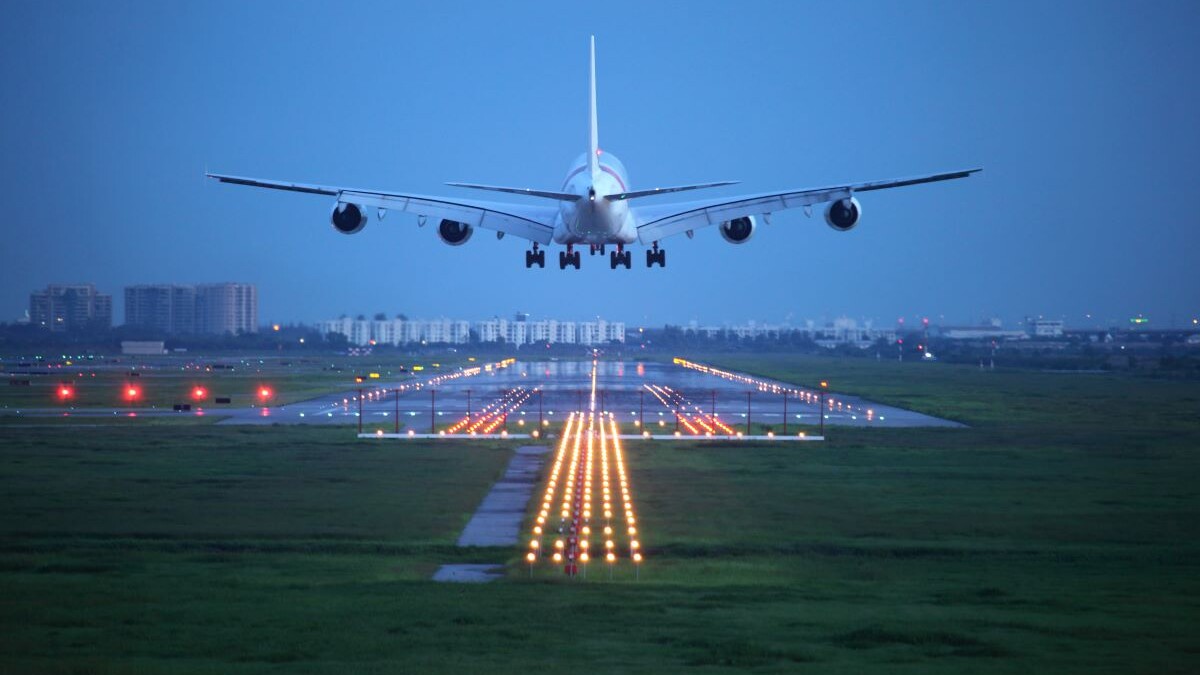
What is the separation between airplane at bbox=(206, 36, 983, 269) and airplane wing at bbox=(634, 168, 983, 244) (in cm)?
4

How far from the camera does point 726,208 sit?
54.2m

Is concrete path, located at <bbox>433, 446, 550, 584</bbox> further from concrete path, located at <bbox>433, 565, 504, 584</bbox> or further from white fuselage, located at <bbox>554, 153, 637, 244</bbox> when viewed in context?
white fuselage, located at <bbox>554, 153, 637, 244</bbox>

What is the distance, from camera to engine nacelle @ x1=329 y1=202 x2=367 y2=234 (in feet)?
164

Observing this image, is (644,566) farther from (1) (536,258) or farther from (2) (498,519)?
(1) (536,258)

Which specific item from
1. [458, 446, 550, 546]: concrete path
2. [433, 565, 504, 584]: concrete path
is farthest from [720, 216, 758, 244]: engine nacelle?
[433, 565, 504, 584]: concrete path

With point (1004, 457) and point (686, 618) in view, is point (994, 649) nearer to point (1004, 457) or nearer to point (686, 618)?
point (686, 618)

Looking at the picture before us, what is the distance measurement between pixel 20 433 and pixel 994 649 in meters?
51.7

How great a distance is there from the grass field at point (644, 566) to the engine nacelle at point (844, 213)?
8785 millimetres

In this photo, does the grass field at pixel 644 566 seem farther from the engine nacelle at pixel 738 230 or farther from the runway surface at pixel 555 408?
the runway surface at pixel 555 408

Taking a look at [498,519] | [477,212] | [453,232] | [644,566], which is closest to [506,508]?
[498,519]

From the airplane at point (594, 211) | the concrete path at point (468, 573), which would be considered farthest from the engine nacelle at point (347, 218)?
the concrete path at point (468, 573)

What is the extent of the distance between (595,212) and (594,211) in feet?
0.34

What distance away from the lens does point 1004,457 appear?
55.9 m

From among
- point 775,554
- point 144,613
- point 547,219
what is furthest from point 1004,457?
point 144,613
